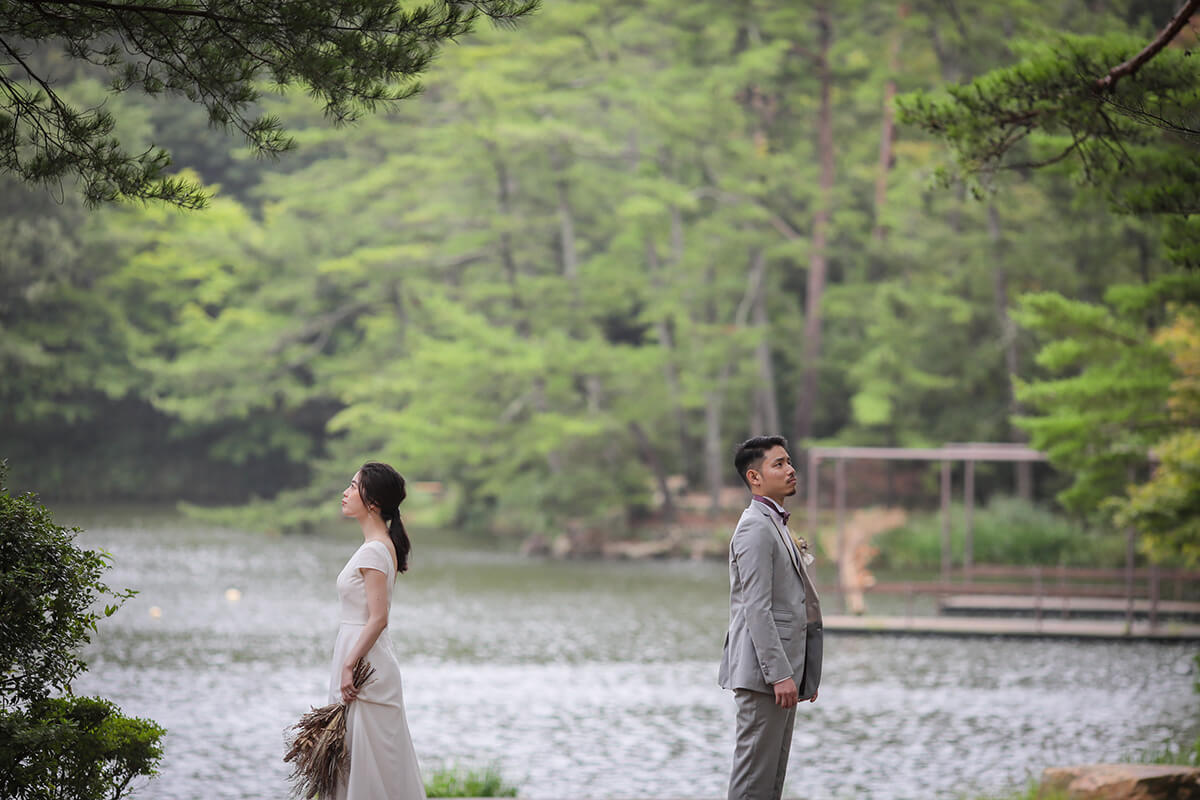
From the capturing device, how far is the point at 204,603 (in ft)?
63.6

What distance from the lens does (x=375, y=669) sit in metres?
5.23

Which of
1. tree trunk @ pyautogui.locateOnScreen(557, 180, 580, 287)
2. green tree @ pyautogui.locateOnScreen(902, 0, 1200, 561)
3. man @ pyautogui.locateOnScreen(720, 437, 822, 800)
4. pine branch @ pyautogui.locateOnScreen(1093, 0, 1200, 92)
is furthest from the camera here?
tree trunk @ pyautogui.locateOnScreen(557, 180, 580, 287)

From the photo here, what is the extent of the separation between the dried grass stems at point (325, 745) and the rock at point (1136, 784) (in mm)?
3692

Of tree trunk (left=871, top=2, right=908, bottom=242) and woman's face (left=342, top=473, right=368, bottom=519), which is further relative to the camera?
tree trunk (left=871, top=2, right=908, bottom=242)

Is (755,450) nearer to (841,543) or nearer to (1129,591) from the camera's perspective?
(1129,591)

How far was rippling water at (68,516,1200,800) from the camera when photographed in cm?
920

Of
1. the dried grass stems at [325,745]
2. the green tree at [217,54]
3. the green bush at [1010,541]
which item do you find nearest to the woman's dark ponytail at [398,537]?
the dried grass stems at [325,745]

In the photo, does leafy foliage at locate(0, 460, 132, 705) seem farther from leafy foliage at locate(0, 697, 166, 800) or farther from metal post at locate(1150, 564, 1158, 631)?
metal post at locate(1150, 564, 1158, 631)

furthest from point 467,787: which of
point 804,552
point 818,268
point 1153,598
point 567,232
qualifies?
point 818,268

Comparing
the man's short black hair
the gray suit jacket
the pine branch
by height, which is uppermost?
the pine branch

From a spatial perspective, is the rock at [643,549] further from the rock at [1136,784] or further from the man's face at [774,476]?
the man's face at [774,476]

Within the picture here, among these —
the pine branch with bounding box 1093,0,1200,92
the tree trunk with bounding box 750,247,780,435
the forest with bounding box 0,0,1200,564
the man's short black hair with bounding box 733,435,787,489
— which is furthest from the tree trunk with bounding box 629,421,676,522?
the man's short black hair with bounding box 733,435,787,489

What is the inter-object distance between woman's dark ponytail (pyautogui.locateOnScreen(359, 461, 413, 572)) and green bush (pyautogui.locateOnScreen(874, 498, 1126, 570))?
19.7m

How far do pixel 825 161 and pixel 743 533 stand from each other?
27.6 metres
